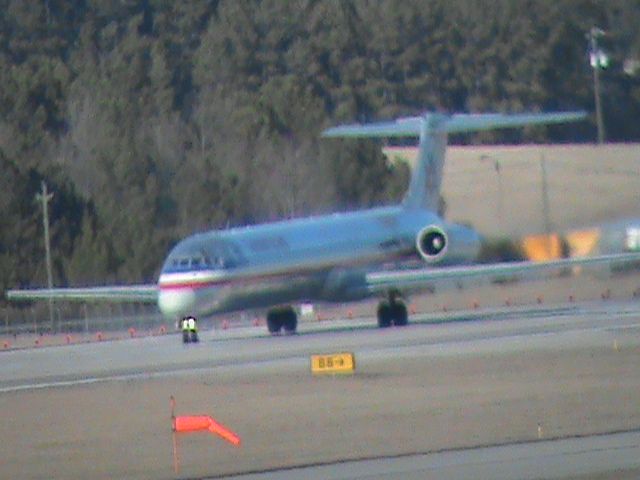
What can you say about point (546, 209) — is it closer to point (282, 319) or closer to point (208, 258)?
point (282, 319)

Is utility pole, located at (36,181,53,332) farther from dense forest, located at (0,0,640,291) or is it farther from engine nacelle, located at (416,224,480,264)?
engine nacelle, located at (416,224,480,264)

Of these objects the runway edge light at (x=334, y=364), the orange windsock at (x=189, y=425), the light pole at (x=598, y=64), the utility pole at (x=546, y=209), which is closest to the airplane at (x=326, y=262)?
the utility pole at (x=546, y=209)

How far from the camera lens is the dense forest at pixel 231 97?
70.9 meters

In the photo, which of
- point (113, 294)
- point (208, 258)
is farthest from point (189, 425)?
point (113, 294)

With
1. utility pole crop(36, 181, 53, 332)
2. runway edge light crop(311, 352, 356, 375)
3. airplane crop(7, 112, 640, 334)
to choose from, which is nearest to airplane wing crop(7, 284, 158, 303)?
airplane crop(7, 112, 640, 334)

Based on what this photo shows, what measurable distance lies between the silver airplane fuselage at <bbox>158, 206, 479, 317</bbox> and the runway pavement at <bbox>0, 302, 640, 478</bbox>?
116 centimetres

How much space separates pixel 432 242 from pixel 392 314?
245 cm

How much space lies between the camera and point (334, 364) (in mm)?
34188

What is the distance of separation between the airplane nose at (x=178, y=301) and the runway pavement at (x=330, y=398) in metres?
0.92

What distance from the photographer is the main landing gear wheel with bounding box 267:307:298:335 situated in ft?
163

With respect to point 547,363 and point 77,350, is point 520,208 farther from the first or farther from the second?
point 547,363

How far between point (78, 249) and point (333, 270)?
67.5ft

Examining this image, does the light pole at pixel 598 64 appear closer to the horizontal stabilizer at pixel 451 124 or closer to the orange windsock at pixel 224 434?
the horizontal stabilizer at pixel 451 124

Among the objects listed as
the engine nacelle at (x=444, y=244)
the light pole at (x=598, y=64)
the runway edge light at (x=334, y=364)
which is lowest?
the runway edge light at (x=334, y=364)
